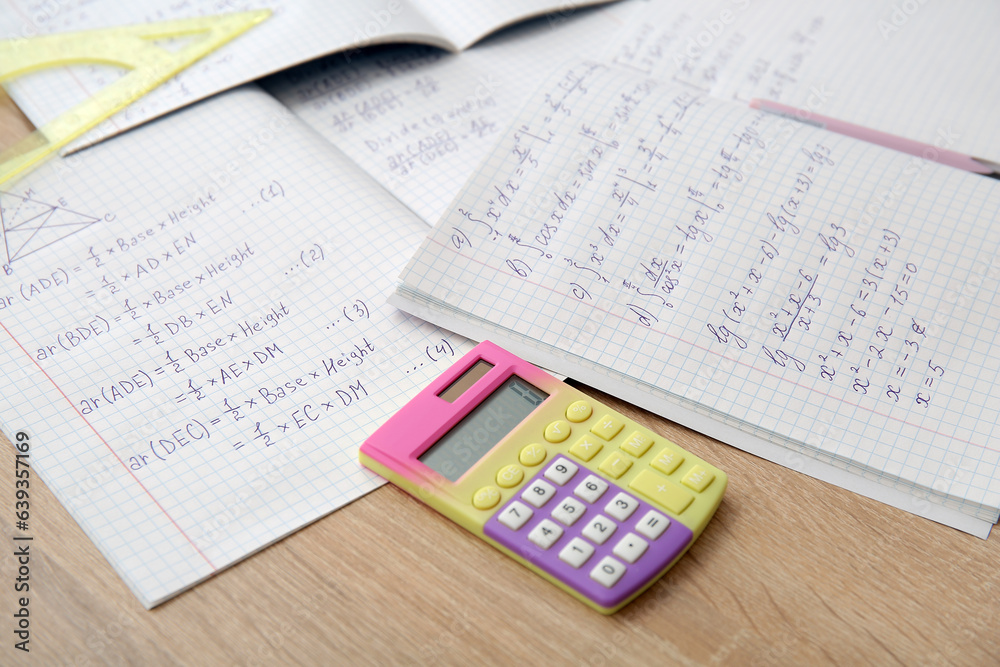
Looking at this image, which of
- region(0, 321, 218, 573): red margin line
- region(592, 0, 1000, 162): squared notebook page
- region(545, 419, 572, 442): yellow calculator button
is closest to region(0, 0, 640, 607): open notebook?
region(0, 321, 218, 573): red margin line

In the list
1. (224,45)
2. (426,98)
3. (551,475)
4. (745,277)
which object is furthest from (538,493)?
(224,45)

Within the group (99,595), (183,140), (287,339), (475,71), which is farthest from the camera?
(475,71)

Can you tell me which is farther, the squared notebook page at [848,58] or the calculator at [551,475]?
the squared notebook page at [848,58]

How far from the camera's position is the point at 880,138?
0.67 m

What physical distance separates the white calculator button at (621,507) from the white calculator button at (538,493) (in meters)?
0.03

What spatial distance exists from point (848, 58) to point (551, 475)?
571mm

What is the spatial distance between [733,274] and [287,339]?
1.08ft

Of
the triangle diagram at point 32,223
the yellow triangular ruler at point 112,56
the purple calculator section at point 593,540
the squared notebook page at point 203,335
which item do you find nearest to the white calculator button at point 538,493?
the purple calculator section at point 593,540

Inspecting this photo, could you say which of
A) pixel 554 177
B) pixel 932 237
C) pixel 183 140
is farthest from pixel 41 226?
pixel 932 237

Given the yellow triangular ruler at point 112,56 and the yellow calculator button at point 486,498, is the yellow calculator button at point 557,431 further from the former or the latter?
Answer: the yellow triangular ruler at point 112,56

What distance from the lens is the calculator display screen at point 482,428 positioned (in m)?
0.46

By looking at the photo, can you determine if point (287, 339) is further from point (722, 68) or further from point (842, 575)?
point (722, 68)

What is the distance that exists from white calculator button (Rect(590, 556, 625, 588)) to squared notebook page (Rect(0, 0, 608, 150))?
0.56 metres

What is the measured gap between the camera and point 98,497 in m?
0.45
